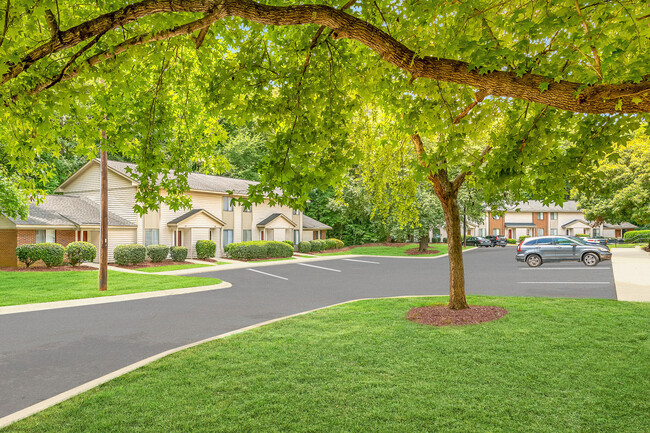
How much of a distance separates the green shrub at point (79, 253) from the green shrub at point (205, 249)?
6468 millimetres

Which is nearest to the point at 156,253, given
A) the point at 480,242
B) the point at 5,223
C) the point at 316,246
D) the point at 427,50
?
the point at 5,223

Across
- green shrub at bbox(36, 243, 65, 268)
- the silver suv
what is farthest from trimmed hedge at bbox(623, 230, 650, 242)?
green shrub at bbox(36, 243, 65, 268)

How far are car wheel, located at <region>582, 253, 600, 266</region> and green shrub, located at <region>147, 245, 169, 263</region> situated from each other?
25.4 metres

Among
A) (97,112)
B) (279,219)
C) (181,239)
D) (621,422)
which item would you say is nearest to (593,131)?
(621,422)

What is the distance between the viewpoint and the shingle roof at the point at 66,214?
907 inches

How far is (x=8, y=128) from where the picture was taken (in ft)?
22.6

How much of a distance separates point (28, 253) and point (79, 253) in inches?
91.2

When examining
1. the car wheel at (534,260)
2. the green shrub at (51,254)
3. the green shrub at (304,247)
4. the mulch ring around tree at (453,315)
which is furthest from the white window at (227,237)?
the mulch ring around tree at (453,315)

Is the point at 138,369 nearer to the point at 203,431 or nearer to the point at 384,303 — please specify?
the point at 203,431

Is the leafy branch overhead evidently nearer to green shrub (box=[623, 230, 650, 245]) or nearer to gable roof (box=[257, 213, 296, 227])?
gable roof (box=[257, 213, 296, 227])

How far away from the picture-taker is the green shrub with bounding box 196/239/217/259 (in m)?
28.0

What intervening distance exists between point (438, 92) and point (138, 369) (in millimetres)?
6359

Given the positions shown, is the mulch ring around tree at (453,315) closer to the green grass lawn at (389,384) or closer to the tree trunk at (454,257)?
the tree trunk at (454,257)

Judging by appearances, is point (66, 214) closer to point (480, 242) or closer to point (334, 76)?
point (334, 76)
